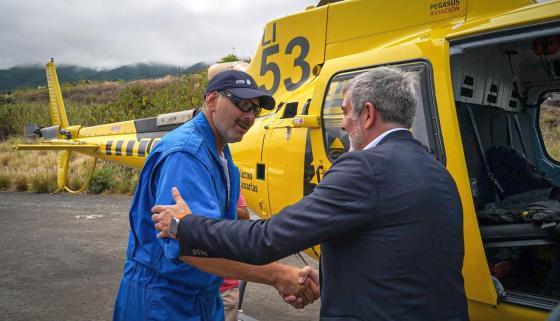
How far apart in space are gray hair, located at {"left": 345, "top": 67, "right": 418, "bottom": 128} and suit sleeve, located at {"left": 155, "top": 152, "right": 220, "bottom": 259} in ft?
2.17

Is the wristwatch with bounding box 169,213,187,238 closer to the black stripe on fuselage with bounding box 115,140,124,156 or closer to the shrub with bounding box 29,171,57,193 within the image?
the black stripe on fuselage with bounding box 115,140,124,156

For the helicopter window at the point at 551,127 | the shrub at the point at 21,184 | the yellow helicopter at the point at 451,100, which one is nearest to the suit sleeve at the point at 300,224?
the yellow helicopter at the point at 451,100

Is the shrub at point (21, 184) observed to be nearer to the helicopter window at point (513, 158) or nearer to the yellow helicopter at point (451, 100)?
the yellow helicopter at point (451, 100)

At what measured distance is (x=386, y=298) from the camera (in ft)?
4.69

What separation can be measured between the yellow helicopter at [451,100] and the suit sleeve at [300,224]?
1.38 metres

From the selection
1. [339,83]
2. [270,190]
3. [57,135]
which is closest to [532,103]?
[339,83]

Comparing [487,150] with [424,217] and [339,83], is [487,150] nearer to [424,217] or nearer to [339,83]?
[339,83]

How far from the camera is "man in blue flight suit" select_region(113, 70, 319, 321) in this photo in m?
1.78

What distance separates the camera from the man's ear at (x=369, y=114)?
1625mm

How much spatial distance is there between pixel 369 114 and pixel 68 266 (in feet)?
18.7

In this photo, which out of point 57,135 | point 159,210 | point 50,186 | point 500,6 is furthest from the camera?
point 50,186

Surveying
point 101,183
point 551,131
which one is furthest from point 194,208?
point 551,131

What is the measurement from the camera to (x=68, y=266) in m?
6.09

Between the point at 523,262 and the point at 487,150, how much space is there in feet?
3.16
